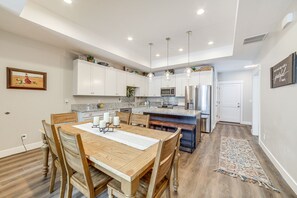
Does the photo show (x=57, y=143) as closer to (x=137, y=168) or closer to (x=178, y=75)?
(x=137, y=168)

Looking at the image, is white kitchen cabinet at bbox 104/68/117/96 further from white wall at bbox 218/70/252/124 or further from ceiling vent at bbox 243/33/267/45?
white wall at bbox 218/70/252/124

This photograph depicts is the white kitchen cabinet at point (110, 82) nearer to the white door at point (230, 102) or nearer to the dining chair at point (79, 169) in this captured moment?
the dining chair at point (79, 169)

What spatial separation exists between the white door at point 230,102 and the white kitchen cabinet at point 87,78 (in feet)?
19.5

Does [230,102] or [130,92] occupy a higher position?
[130,92]

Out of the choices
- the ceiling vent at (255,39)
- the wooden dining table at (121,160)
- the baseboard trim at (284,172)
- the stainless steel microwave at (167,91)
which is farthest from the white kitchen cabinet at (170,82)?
the wooden dining table at (121,160)

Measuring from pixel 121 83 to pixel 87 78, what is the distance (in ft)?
4.54

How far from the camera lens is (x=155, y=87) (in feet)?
20.3

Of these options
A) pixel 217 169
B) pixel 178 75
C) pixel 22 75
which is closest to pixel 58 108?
pixel 22 75

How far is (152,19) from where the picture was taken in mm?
2678

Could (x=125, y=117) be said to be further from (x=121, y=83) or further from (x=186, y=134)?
(x=121, y=83)

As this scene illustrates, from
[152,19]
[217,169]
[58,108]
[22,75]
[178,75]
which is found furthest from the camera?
[178,75]

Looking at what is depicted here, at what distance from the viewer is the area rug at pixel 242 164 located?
2070 mm

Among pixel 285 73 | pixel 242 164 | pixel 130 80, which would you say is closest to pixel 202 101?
pixel 242 164

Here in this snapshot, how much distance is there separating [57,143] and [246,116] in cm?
736
